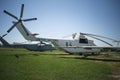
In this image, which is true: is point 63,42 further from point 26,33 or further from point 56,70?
point 56,70

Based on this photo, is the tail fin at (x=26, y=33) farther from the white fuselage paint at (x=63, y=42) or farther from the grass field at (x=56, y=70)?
the grass field at (x=56, y=70)

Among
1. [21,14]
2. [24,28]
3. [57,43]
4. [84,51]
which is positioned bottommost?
[84,51]

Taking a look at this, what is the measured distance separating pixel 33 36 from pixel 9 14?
10.7m

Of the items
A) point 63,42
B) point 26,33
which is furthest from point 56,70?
point 26,33

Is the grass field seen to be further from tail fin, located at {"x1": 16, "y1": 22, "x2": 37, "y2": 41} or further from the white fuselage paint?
tail fin, located at {"x1": 16, "y1": 22, "x2": 37, "y2": 41}

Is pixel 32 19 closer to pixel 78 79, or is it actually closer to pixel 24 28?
pixel 24 28

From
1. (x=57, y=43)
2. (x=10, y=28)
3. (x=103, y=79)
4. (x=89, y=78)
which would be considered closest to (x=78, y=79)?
(x=89, y=78)

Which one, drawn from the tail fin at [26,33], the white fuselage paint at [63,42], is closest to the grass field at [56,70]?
the white fuselage paint at [63,42]

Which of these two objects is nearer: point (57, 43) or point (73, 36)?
point (57, 43)

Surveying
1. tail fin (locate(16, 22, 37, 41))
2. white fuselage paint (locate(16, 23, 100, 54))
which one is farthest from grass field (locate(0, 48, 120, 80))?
tail fin (locate(16, 22, 37, 41))

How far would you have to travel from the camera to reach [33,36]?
38219 millimetres

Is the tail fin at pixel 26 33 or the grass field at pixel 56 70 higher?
the tail fin at pixel 26 33

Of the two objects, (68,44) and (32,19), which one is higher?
(32,19)

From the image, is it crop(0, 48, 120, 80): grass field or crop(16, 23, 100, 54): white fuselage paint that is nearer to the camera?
crop(0, 48, 120, 80): grass field
